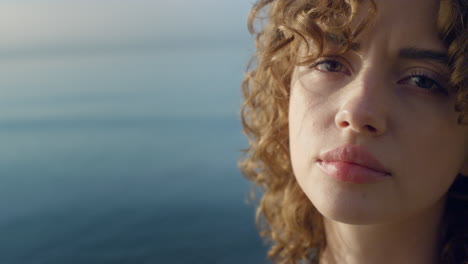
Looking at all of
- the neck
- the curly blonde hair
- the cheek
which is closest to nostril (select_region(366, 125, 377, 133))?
the cheek

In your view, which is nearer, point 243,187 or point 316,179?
point 316,179

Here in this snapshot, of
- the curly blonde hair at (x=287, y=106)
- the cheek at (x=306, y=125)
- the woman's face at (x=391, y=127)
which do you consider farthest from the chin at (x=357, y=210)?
the curly blonde hair at (x=287, y=106)

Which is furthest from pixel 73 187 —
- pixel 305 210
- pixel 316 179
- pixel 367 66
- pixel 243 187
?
pixel 367 66

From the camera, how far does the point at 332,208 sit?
1143 mm

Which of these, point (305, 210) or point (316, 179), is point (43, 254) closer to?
point (305, 210)

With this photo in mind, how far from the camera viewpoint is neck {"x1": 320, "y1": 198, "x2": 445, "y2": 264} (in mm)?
1348

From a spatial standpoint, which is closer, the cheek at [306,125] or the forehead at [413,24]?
the forehead at [413,24]

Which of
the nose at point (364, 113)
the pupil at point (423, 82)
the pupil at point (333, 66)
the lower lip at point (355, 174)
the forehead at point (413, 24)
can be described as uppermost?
the pupil at point (333, 66)

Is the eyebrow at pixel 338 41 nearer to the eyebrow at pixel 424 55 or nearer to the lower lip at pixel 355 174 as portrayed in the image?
the eyebrow at pixel 424 55

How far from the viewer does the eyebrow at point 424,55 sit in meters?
1.10

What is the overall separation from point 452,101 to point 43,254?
78.5 inches

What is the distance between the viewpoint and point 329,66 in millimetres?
1271

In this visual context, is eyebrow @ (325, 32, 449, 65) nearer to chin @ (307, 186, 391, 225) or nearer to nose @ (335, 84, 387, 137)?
nose @ (335, 84, 387, 137)

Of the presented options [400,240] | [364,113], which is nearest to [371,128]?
[364,113]
